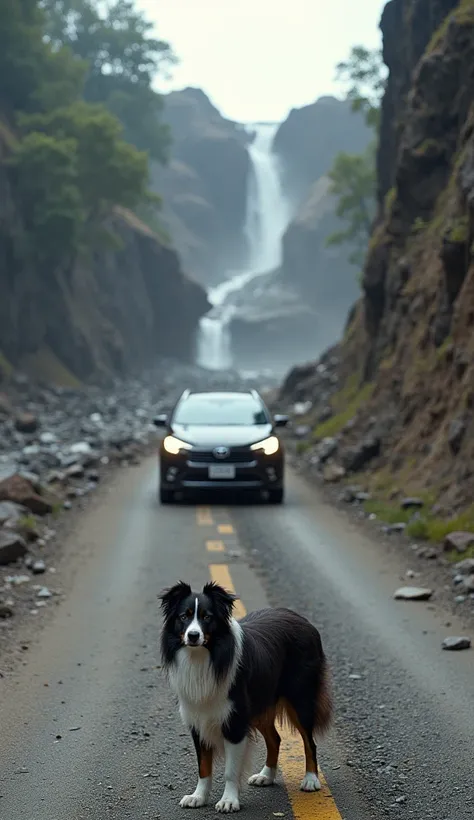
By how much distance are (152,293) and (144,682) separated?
8302cm

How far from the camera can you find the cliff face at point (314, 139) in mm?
167375

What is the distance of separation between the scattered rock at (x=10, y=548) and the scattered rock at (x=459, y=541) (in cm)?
468

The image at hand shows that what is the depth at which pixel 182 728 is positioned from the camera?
645 cm

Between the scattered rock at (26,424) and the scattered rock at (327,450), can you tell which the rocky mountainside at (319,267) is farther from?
the scattered rock at (327,450)

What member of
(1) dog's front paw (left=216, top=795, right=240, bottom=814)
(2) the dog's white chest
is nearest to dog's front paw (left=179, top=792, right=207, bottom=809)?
(1) dog's front paw (left=216, top=795, right=240, bottom=814)

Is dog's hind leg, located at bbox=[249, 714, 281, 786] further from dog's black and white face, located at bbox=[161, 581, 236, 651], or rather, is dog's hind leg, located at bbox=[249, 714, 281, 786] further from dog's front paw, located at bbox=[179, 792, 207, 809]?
dog's black and white face, located at bbox=[161, 581, 236, 651]

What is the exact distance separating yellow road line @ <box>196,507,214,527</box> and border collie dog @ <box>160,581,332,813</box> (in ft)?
33.4

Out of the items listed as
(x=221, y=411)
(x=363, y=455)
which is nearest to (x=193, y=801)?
(x=221, y=411)

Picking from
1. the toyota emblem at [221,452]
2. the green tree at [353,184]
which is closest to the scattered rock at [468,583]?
the toyota emblem at [221,452]

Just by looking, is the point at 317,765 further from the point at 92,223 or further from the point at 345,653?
the point at 92,223

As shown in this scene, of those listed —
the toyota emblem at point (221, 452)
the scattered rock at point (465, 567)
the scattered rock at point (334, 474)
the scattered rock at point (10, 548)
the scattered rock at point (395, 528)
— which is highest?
the scattered rock at point (465, 567)

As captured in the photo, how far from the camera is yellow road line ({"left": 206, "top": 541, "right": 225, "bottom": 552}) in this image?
13152mm

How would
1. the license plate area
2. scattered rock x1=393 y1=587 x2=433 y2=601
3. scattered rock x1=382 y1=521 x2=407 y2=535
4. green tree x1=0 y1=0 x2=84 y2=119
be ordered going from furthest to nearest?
green tree x1=0 y1=0 x2=84 y2=119 → the license plate area → scattered rock x1=382 y1=521 x2=407 y2=535 → scattered rock x1=393 y1=587 x2=433 y2=601

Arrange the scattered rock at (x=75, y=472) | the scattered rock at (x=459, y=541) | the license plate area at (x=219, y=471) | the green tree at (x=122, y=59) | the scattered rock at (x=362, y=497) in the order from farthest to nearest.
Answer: the green tree at (x=122, y=59)
the scattered rock at (x=75, y=472)
the scattered rock at (x=362, y=497)
the license plate area at (x=219, y=471)
the scattered rock at (x=459, y=541)
